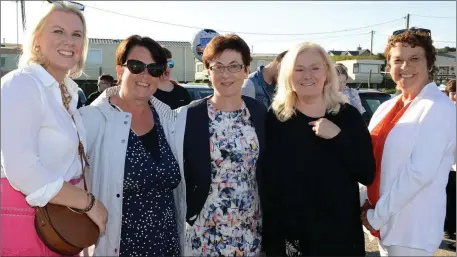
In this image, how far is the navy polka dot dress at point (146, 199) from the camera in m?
2.66

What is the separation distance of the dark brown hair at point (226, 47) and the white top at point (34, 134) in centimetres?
110

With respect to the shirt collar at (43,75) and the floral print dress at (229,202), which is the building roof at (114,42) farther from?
the shirt collar at (43,75)

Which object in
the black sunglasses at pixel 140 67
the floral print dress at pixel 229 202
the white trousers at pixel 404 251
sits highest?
the black sunglasses at pixel 140 67

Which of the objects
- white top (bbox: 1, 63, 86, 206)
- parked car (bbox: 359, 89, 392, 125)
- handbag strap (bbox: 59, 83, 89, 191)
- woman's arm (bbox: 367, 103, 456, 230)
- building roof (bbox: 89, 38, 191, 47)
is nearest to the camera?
white top (bbox: 1, 63, 86, 206)

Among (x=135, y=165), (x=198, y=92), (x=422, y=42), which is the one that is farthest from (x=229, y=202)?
(x=198, y=92)

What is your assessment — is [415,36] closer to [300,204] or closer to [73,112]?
[300,204]

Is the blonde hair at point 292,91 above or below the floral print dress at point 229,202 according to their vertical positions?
above

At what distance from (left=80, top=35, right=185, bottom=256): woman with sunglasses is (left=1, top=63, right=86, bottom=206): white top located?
450 mm

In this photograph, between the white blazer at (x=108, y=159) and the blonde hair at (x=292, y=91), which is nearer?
the white blazer at (x=108, y=159)

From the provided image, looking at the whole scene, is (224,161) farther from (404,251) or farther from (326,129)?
(404,251)

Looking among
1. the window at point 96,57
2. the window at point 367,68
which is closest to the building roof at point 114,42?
the window at point 96,57

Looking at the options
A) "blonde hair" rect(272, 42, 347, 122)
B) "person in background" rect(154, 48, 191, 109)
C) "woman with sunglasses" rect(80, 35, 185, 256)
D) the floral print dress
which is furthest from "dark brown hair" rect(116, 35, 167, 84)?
"person in background" rect(154, 48, 191, 109)

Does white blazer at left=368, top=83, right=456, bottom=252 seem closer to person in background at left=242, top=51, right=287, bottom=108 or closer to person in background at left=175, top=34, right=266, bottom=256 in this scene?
person in background at left=175, top=34, right=266, bottom=256

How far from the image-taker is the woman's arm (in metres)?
2.52
